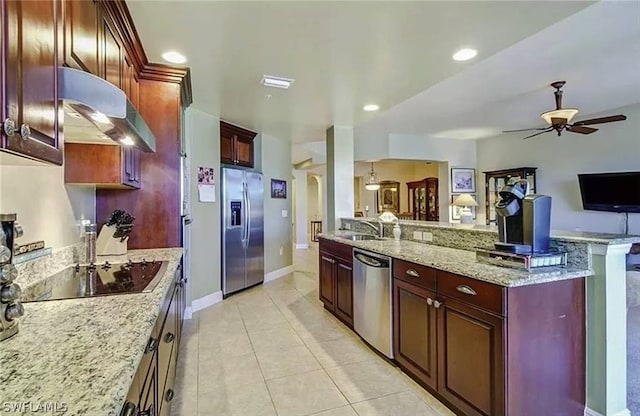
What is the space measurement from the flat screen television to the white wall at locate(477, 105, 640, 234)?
21cm

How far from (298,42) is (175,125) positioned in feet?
4.14

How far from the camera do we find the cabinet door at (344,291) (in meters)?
3.46

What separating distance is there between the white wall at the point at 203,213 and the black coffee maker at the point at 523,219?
132 inches

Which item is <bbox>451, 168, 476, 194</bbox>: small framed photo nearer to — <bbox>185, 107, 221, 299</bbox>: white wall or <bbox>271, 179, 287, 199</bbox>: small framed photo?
<bbox>271, 179, 287, 199</bbox>: small framed photo

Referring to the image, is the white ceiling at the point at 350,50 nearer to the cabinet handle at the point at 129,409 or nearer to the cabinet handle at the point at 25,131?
the cabinet handle at the point at 25,131

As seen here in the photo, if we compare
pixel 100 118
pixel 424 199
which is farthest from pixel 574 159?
pixel 100 118

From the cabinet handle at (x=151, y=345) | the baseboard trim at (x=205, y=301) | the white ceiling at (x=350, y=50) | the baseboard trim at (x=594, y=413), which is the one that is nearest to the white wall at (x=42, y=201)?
the cabinet handle at (x=151, y=345)

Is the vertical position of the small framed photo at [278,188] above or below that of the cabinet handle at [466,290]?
above

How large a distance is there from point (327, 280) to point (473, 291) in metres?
2.30

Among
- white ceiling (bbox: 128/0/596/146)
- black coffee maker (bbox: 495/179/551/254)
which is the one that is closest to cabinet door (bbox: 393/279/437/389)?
black coffee maker (bbox: 495/179/551/254)

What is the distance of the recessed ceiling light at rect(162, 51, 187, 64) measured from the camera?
255 centimetres

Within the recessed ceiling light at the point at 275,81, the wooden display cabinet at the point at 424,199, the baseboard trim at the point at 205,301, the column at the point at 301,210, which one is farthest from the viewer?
the column at the point at 301,210

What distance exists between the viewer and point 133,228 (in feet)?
9.18

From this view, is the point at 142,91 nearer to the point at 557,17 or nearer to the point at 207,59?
the point at 207,59
